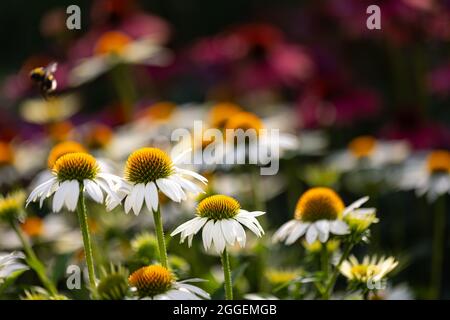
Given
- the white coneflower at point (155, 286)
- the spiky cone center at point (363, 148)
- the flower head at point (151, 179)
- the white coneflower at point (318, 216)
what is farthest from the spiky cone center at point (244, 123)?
the white coneflower at point (155, 286)

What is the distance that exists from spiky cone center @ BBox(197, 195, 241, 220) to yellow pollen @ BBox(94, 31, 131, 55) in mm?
1322

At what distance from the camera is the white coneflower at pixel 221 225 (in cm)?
111

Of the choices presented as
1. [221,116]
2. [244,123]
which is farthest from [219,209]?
[221,116]

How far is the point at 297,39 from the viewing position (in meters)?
3.42

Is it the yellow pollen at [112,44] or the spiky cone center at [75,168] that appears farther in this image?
the yellow pollen at [112,44]

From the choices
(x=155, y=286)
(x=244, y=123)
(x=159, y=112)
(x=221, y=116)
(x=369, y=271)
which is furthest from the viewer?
(x=159, y=112)

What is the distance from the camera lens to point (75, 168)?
45.8 inches

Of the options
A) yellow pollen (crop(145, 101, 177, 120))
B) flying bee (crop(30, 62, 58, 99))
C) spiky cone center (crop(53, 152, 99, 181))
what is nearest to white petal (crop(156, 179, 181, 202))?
spiky cone center (crop(53, 152, 99, 181))

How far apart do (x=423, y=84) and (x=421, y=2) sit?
29 centimetres

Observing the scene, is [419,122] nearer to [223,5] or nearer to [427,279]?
[427,279]

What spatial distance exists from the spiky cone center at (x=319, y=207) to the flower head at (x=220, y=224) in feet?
0.53

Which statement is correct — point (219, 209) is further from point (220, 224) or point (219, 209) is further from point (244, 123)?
point (244, 123)

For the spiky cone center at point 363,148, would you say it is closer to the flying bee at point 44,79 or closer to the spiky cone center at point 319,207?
the spiky cone center at point 319,207

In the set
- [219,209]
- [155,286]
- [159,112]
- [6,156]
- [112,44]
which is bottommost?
[155,286]
